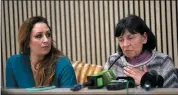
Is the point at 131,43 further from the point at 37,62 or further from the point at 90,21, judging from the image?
the point at 90,21

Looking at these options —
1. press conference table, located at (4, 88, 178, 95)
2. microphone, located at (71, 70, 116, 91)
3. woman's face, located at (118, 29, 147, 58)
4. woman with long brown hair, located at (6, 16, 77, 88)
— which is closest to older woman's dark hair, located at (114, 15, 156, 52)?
woman's face, located at (118, 29, 147, 58)

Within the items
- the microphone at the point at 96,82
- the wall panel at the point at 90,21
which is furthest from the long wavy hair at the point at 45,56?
the wall panel at the point at 90,21

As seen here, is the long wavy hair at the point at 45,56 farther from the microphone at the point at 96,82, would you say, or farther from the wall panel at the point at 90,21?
the wall panel at the point at 90,21

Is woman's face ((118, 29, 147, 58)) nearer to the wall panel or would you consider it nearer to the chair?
the chair

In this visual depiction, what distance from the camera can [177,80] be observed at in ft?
6.44

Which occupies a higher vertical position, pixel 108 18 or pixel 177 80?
pixel 108 18

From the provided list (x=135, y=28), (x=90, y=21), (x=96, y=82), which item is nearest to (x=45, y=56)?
(x=135, y=28)

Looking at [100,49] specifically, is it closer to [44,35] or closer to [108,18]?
[108,18]

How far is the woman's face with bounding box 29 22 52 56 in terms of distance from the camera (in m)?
2.17

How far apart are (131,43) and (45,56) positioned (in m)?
0.62

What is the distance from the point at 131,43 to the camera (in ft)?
6.32

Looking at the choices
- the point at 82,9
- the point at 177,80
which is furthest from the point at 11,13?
the point at 177,80

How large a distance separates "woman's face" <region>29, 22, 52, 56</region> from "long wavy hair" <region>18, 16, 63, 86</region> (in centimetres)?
4

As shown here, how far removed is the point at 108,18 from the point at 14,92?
9.99ft
